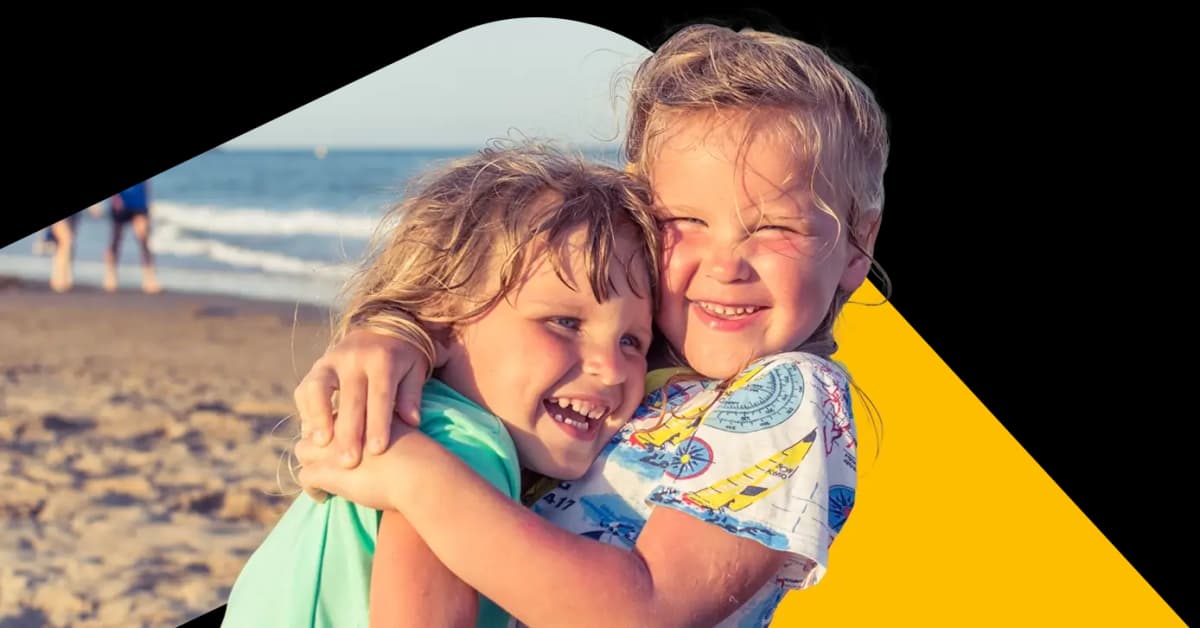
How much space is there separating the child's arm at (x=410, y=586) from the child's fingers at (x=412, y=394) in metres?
0.13

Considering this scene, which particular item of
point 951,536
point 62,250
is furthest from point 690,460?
point 62,250

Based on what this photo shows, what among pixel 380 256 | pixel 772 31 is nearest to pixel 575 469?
pixel 380 256

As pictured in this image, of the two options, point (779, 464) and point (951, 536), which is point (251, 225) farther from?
point (779, 464)

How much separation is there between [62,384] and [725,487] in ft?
21.0

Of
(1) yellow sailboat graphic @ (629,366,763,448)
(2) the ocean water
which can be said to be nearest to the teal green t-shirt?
(1) yellow sailboat graphic @ (629,366,763,448)

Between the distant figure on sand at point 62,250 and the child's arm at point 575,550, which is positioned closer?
the child's arm at point 575,550

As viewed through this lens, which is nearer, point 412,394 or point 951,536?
point 412,394

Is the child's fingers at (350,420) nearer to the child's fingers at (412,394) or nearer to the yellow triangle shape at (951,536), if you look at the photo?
the child's fingers at (412,394)

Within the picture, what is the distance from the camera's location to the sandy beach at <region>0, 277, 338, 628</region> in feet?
15.3

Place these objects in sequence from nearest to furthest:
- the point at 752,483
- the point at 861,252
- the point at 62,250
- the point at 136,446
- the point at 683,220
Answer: the point at 752,483
the point at 683,220
the point at 861,252
the point at 136,446
the point at 62,250

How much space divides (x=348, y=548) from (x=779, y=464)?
617 millimetres

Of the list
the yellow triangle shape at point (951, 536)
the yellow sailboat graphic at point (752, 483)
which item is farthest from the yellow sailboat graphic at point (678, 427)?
the yellow triangle shape at point (951, 536)

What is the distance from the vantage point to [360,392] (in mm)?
1749

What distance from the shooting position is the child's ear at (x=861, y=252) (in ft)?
6.83
